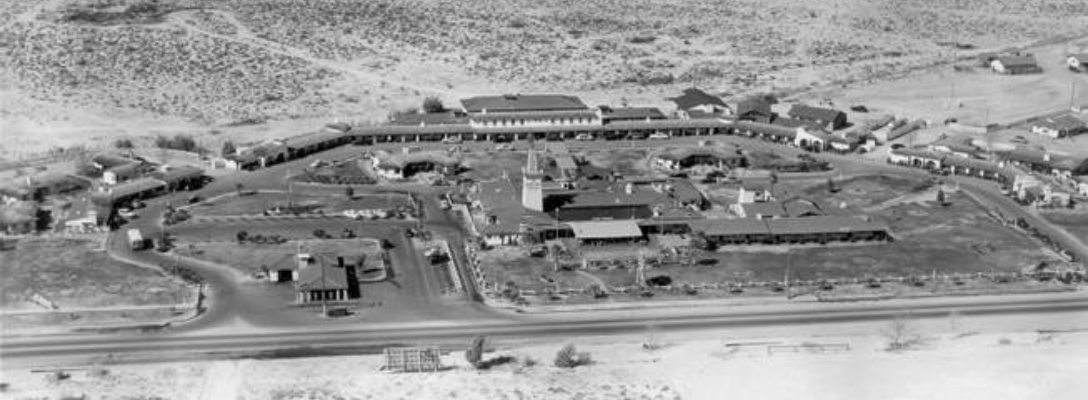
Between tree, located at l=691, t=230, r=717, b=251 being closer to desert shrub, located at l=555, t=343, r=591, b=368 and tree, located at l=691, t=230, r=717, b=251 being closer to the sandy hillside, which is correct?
the sandy hillside

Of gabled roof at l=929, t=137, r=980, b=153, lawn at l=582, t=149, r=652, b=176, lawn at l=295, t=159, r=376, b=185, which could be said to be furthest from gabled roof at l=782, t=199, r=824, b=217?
lawn at l=295, t=159, r=376, b=185

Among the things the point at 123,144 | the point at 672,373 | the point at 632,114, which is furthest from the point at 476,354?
the point at 632,114

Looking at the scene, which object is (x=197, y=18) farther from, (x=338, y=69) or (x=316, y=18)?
(x=338, y=69)

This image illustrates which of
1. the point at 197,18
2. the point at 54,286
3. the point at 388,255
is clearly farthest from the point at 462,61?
the point at 54,286

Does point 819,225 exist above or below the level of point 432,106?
below

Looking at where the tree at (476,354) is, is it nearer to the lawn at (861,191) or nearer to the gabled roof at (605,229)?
the gabled roof at (605,229)

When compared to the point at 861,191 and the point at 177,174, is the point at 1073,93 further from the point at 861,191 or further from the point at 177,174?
the point at 177,174
